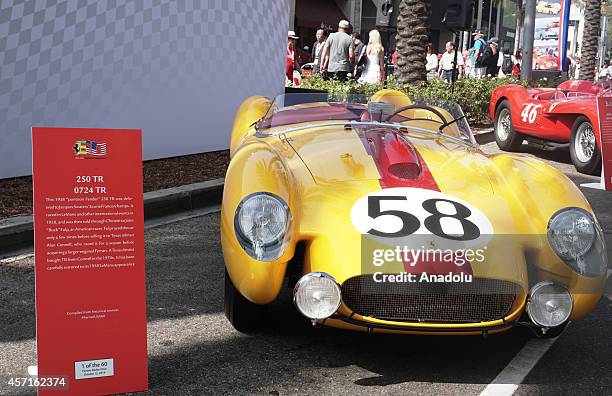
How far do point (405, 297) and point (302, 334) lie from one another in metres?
0.84

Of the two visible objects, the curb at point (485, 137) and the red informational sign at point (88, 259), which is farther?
the curb at point (485, 137)

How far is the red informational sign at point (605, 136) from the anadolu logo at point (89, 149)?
6509 millimetres

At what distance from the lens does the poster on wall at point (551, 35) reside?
947 inches

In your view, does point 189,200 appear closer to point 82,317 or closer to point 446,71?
point 82,317

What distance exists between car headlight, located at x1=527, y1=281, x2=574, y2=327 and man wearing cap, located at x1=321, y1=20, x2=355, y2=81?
11.1m

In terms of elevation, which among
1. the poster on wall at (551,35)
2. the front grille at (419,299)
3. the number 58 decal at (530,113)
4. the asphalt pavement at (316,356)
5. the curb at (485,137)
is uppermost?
the poster on wall at (551,35)

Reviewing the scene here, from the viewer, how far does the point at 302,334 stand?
12.6 ft

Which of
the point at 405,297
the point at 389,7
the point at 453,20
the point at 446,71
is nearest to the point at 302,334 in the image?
the point at 405,297

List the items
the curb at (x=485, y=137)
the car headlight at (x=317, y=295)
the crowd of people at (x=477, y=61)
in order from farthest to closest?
the crowd of people at (x=477, y=61) → the curb at (x=485, y=137) → the car headlight at (x=317, y=295)

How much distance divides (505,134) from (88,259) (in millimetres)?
9403

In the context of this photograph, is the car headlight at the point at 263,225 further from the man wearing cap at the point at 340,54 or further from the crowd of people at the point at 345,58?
the man wearing cap at the point at 340,54

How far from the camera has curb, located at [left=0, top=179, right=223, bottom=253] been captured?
5262 mm

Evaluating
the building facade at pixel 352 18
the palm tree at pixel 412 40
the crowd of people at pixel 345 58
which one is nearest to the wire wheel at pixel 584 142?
the palm tree at pixel 412 40

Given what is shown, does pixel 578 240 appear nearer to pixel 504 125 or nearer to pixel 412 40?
pixel 504 125
